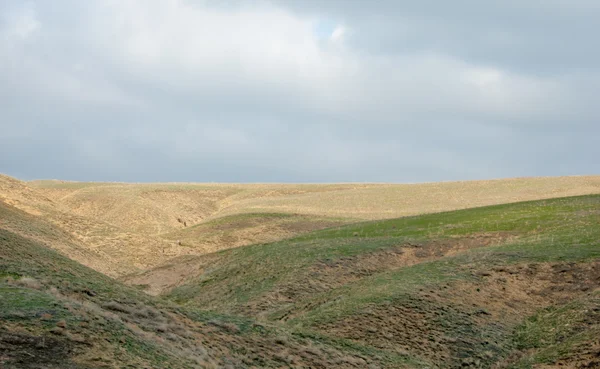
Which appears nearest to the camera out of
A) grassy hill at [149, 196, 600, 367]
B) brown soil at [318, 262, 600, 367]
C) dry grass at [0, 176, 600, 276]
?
brown soil at [318, 262, 600, 367]

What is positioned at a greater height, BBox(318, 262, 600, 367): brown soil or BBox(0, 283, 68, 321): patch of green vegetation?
BBox(0, 283, 68, 321): patch of green vegetation

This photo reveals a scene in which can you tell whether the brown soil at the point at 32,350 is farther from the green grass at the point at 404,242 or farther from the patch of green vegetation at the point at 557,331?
the patch of green vegetation at the point at 557,331

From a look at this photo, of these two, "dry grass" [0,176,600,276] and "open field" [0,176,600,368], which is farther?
"dry grass" [0,176,600,276]

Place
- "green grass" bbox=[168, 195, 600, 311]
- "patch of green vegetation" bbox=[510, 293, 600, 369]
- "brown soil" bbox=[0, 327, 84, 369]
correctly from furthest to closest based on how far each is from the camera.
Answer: "green grass" bbox=[168, 195, 600, 311]
"patch of green vegetation" bbox=[510, 293, 600, 369]
"brown soil" bbox=[0, 327, 84, 369]

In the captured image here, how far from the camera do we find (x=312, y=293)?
1305 inches

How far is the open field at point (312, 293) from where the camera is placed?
17.3 meters

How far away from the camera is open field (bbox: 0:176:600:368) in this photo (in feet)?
56.6

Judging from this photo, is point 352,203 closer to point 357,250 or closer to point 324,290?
point 357,250

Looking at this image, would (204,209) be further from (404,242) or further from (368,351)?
(368,351)

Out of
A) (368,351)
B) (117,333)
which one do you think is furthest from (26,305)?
(368,351)

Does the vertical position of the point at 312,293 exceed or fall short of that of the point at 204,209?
it falls short

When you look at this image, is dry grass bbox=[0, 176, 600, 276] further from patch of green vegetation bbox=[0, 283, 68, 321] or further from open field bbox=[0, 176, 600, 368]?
patch of green vegetation bbox=[0, 283, 68, 321]

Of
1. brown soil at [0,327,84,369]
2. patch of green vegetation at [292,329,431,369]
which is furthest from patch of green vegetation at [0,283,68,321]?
patch of green vegetation at [292,329,431,369]

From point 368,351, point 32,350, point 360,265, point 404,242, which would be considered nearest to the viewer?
point 32,350
